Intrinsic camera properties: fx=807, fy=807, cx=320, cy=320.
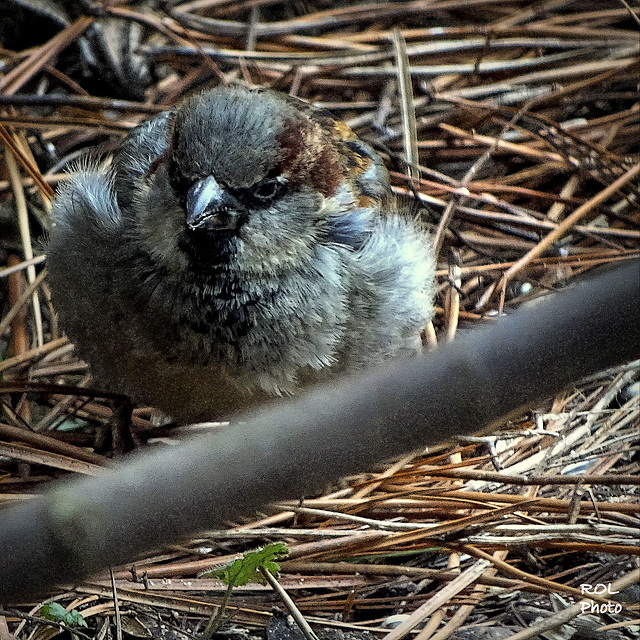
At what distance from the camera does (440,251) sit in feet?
10.9

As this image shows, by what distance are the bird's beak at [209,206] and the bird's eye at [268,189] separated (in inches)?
3.0

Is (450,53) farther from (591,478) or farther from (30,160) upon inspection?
(591,478)

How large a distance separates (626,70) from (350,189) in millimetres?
2027

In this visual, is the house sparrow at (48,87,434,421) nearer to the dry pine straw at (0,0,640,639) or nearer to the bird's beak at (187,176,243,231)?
the bird's beak at (187,176,243,231)

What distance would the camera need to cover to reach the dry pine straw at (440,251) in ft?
6.86

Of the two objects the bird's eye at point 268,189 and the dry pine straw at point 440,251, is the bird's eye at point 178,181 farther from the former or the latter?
the dry pine straw at point 440,251

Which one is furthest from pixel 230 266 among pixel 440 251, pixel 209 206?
pixel 440 251

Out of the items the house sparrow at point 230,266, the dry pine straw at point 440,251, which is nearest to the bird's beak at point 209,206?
the house sparrow at point 230,266

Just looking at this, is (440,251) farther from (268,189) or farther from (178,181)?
(178,181)

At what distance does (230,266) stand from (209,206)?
0.21m

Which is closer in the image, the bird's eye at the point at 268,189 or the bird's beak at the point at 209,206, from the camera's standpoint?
the bird's beak at the point at 209,206

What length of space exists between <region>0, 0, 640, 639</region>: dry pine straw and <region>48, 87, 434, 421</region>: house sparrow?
1.31 ft

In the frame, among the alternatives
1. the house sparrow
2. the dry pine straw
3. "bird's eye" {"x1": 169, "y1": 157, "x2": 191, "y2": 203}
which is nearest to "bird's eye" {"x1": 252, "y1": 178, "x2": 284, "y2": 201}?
the house sparrow

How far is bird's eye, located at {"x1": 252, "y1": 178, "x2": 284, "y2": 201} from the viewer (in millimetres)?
2146
